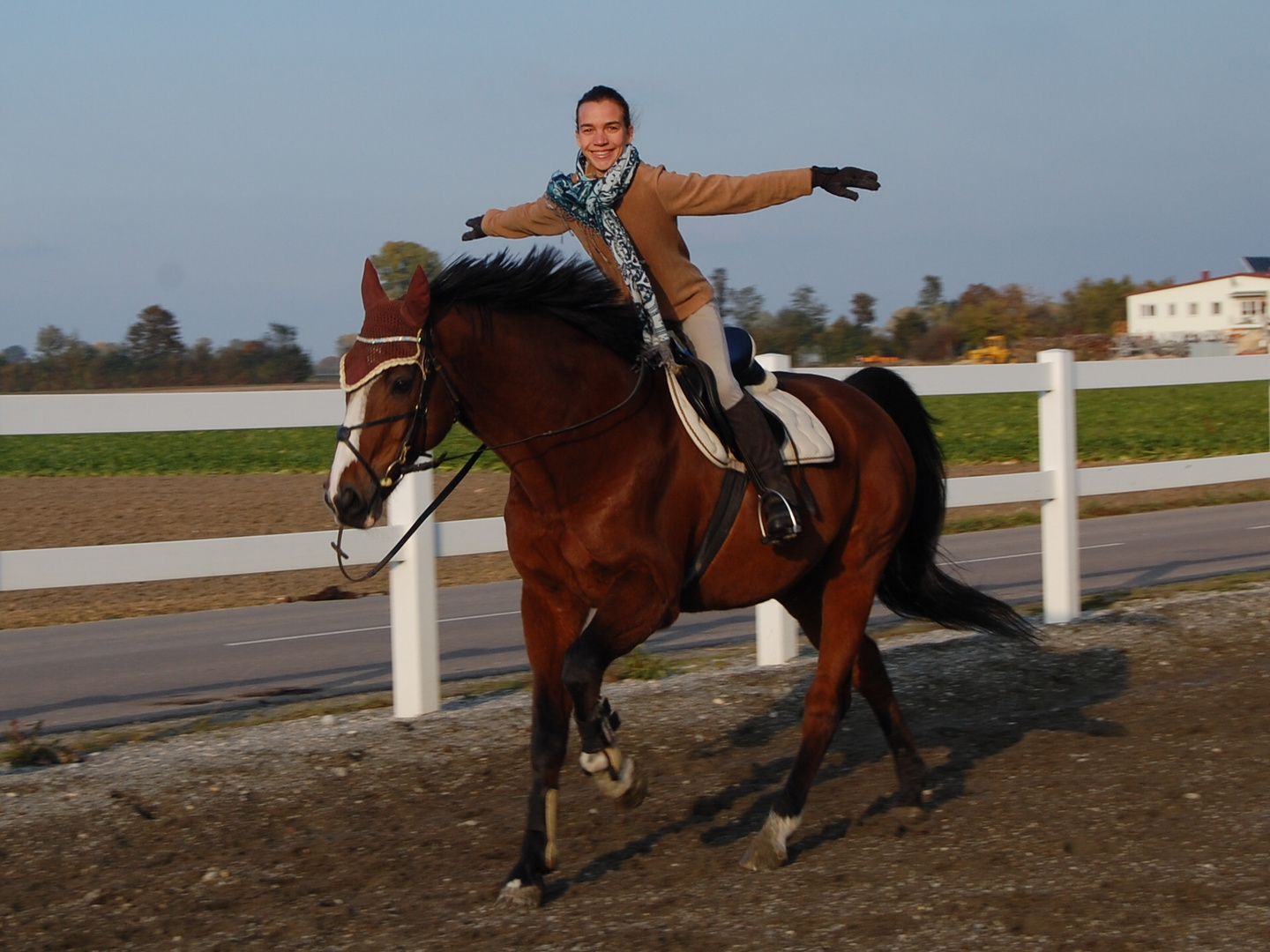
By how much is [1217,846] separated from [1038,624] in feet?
15.5

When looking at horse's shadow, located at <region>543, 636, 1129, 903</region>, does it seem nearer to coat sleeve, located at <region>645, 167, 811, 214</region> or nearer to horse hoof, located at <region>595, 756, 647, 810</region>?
horse hoof, located at <region>595, 756, 647, 810</region>

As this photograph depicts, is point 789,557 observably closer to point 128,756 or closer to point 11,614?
point 128,756

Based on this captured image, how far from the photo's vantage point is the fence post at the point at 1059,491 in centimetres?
895

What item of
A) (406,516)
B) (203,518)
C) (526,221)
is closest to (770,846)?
(526,221)

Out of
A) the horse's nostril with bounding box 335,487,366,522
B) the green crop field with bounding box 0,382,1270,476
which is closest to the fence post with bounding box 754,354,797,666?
the horse's nostril with bounding box 335,487,366,522

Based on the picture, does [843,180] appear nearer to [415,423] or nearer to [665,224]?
[665,224]

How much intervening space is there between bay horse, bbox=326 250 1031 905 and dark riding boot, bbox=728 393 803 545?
0.11m

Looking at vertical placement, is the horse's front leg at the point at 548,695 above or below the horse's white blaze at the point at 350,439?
below


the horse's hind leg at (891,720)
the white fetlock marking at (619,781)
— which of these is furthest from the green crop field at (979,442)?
the white fetlock marking at (619,781)

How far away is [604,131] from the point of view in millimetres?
4914

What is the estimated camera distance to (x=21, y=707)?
26.0 ft

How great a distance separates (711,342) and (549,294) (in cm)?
69

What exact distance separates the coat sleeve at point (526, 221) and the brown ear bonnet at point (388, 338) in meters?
0.97

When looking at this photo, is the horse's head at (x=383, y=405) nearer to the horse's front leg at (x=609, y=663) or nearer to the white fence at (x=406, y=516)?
the horse's front leg at (x=609, y=663)
